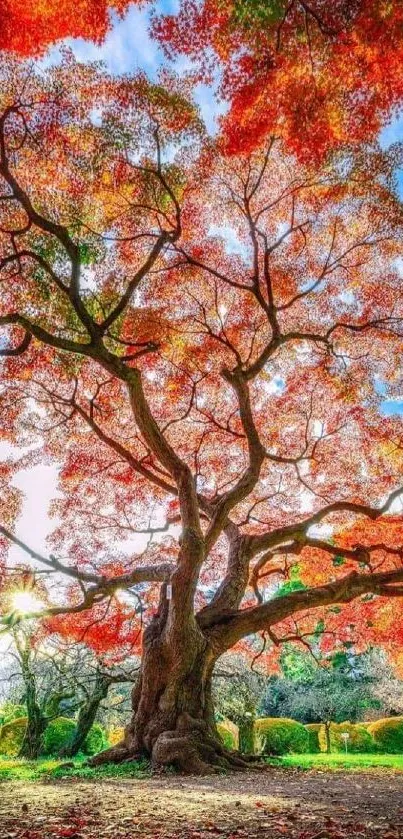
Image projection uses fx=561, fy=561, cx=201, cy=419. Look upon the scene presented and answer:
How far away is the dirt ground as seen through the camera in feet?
11.6

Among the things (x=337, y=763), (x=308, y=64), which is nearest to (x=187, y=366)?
(x=308, y=64)

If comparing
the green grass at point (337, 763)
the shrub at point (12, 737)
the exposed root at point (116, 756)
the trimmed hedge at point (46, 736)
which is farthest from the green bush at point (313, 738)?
the exposed root at point (116, 756)

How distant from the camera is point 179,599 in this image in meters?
8.73

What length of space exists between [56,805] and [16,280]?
6.62 meters

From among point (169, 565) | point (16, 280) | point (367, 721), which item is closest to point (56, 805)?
point (169, 565)

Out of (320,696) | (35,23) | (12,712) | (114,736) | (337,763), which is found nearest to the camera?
(35,23)

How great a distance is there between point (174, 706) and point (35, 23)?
31.9 feet

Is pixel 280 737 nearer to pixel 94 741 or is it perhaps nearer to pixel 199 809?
pixel 94 741

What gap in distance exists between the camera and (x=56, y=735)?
17.5 metres

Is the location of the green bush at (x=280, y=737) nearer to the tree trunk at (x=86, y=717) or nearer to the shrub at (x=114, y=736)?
the shrub at (x=114, y=736)

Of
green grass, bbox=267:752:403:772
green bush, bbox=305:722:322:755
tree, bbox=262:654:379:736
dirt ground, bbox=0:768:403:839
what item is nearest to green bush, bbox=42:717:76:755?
green grass, bbox=267:752:403:772

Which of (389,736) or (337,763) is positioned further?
(389,736)

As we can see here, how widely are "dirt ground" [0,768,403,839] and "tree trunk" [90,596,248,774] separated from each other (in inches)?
50.2

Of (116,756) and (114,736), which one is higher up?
(116,756)
